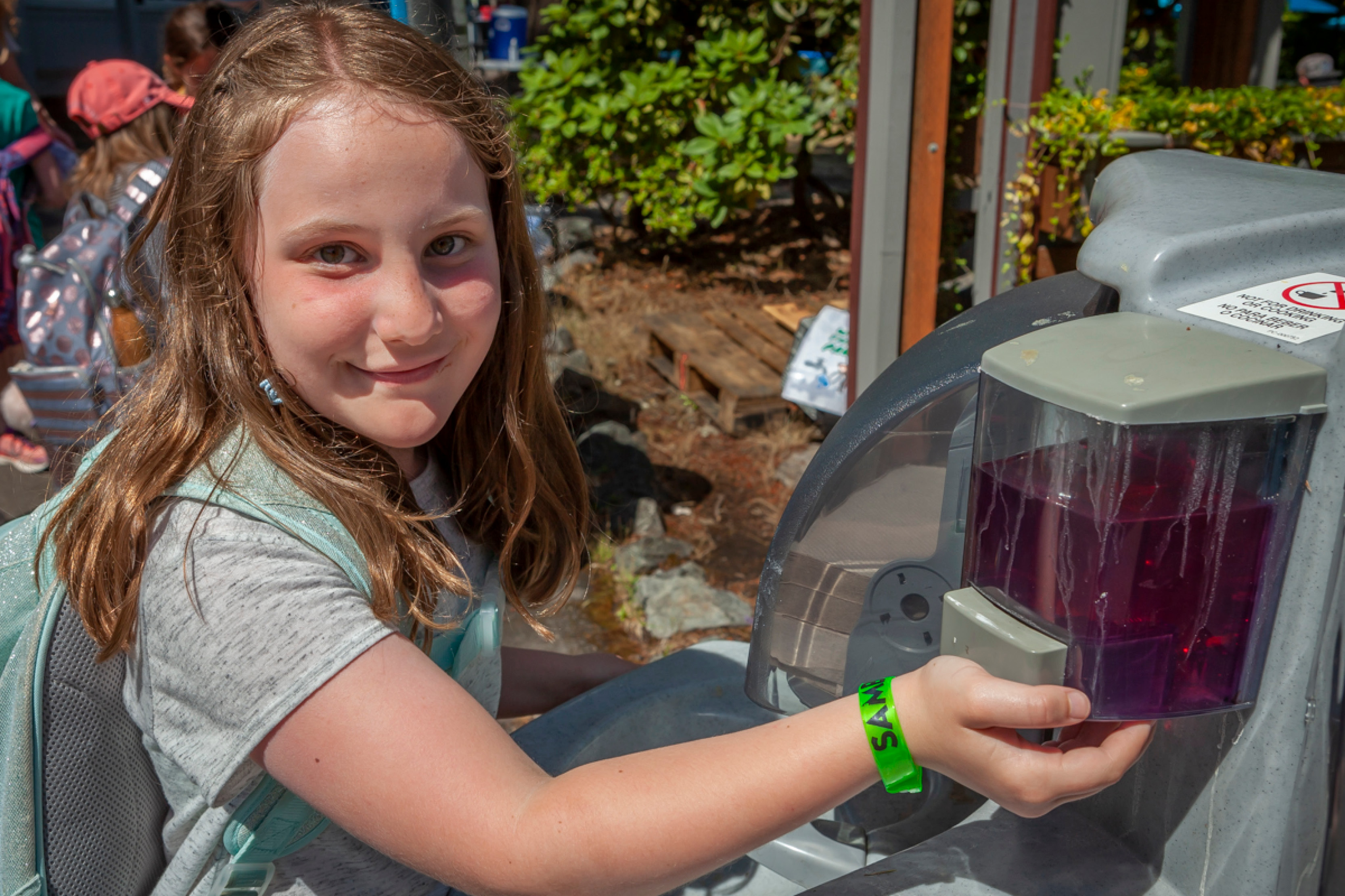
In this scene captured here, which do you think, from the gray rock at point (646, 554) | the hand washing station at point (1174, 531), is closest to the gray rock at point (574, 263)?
the gray rock at point (646, 554)

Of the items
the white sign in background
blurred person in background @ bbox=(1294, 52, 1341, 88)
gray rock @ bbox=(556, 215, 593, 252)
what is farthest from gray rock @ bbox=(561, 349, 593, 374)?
blurred person in background @ bbox=(1294, 52, 1341, 88)

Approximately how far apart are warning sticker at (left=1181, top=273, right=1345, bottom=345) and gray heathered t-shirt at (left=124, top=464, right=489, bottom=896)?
2.56 ft

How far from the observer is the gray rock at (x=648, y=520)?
12.4 feet

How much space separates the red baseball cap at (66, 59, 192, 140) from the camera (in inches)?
130

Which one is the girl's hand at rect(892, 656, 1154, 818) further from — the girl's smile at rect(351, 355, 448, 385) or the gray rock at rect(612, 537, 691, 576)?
the gray rock at rect(612, 537, 691, 576)

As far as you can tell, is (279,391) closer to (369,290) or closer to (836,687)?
(369,290)

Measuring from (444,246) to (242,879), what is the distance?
0.70m

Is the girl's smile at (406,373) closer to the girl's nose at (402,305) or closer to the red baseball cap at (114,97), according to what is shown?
the girl's nose at (402,305)

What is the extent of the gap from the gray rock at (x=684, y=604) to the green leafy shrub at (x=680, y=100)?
2488 mm

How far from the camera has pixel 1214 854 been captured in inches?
35.4

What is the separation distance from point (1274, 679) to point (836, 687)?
1.68ft

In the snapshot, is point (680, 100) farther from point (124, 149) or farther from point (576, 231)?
point (124, 149)

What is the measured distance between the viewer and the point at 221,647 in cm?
97

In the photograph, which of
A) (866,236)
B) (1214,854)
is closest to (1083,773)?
(1214,854)
